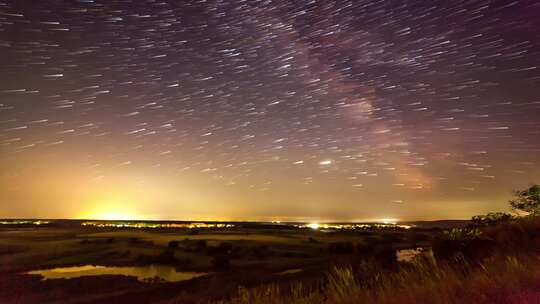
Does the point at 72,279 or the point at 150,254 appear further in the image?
the point at 150,254

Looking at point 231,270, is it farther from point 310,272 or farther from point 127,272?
point 127,272

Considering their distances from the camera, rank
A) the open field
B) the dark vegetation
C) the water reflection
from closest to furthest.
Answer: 1. the dark vegetation
2. the open field
3. the water reflection

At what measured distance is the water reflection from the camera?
26466mm

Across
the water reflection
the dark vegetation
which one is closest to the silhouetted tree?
the dark vegetation

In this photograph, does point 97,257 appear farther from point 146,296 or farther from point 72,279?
point 146,296

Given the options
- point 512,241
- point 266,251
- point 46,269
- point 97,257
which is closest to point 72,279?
point 46,269

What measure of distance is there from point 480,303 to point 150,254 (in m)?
34.3

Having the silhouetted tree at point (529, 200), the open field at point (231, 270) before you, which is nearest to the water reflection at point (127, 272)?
the open field at point (231, 270)

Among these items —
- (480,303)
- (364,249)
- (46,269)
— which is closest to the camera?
(480,303)

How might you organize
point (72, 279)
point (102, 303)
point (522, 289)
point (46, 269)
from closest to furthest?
1. point (522, 289)
2. point (102, 303)
3. point (72, 279)
4. point (46, 269)

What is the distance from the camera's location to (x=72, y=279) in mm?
25234

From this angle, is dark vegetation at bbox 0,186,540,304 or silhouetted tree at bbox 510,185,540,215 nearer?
dark vegetation at bbox 0,186,540,304

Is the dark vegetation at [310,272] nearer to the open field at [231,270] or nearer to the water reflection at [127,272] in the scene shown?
the open field at [231,270]

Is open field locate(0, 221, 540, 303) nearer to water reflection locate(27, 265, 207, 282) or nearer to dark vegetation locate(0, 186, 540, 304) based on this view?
dark vegetation locate(0, 186, 540, 304)
